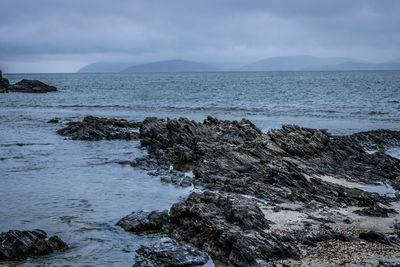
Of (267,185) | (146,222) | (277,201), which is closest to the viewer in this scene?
(146,222)

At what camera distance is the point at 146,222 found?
45.4 feet

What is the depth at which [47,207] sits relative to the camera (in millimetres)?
15734

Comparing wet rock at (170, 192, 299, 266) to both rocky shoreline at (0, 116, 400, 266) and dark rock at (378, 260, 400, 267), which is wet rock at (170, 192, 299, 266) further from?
dark rock at (378, 260, 400, 267)

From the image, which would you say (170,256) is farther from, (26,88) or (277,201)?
(26,88)

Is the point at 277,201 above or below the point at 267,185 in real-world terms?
below

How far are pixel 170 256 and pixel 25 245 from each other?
4.41m

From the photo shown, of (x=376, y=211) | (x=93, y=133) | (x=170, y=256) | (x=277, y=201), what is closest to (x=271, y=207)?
(x=277, y=201)

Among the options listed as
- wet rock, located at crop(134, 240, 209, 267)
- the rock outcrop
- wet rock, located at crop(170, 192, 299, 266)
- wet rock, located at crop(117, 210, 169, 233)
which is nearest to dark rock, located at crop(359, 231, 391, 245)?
the rock outcrop

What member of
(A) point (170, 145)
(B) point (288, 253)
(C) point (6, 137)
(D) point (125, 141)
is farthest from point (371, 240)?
(C) point (6, 137)

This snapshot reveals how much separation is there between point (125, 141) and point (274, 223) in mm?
20617

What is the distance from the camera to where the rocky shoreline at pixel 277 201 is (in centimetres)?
1155

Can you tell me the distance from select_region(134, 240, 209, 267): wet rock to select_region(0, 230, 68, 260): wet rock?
2595mm

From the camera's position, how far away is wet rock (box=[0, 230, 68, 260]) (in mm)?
11383

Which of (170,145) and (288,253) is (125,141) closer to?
(170,145)
